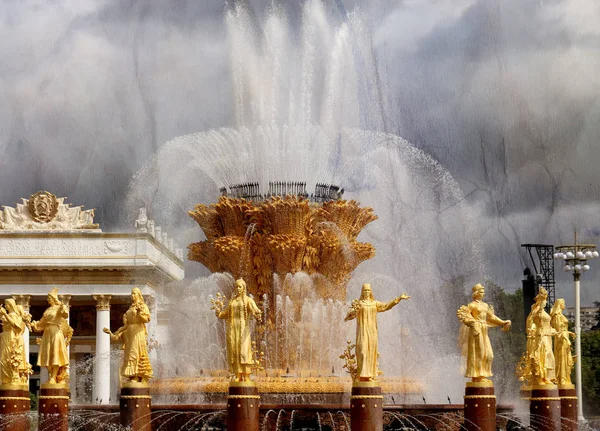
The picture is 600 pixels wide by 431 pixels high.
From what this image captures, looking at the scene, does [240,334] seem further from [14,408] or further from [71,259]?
[71,259]

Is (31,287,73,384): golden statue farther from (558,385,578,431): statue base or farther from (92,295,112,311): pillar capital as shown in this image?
(92,295,112,311): pillar capital

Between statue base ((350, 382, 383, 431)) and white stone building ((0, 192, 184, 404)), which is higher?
white stone building ((0, 192, 184, 404))

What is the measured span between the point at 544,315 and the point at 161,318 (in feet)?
107

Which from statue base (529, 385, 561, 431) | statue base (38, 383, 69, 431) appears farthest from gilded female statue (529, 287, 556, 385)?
statue base (38, 383, 69, 431)

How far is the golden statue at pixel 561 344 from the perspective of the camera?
20.4m

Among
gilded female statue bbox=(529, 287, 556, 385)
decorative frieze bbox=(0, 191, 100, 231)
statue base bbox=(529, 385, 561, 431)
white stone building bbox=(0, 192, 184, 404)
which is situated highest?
decorative frieze bbox=(0, 191, 100, 231)

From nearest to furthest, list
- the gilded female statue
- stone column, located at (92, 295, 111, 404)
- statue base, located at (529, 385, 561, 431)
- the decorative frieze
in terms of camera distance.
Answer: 1. statue base, located at (529, 385, 561, 431)
2. the gilded female statue
3. stone column, located at (92, 295, 111, 404)
4. the decorative frieze

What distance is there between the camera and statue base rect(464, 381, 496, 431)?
1733 centimetres

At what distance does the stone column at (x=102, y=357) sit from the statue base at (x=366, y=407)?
3384cm

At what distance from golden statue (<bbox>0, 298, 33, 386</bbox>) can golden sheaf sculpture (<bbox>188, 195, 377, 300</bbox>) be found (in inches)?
147

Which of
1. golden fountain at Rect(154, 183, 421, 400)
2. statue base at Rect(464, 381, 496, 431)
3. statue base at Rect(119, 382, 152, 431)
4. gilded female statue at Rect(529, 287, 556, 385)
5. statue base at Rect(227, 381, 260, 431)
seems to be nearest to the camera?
statue base at Rect(227, 381, 260, 431)

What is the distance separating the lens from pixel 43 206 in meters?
55.5

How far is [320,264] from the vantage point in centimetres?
2119

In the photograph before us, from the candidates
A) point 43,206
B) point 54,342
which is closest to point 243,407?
point 54,342
